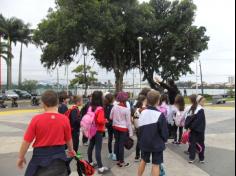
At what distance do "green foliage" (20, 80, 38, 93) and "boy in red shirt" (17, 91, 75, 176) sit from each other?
221 feet

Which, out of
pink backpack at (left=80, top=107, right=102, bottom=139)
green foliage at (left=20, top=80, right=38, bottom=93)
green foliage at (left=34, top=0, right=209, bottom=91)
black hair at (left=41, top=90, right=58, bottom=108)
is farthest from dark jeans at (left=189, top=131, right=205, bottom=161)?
green foliage at (left=20, top=80, right=38, bottom=93)

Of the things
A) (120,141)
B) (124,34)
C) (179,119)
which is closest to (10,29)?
(124,34)

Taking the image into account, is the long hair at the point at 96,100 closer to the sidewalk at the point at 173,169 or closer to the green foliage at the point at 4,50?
the sidewalk at the point at 173,169

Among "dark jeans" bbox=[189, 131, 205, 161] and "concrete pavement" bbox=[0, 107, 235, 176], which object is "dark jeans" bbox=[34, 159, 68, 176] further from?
"dark jeans" bbox=[189, 131, 205, 161]

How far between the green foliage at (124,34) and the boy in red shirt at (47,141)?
28.7m

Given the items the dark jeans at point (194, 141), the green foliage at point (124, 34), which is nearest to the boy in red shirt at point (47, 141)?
the dark jeans at point (194, 141)

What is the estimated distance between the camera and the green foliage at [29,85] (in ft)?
234

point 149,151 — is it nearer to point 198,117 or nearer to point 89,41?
point 198,117

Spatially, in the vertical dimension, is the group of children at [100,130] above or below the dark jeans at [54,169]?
above

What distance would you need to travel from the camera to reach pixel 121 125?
724 cm

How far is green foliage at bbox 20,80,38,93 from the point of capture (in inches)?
2804

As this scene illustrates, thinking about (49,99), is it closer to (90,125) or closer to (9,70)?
(90,125)

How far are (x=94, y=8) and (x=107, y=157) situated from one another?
2640 centimetres

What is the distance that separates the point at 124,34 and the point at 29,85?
39.1 metres
